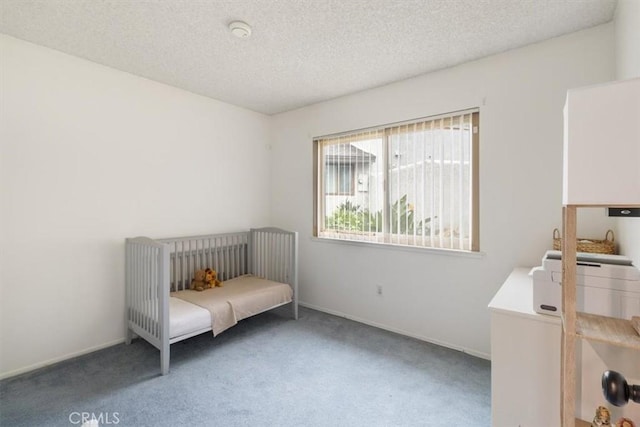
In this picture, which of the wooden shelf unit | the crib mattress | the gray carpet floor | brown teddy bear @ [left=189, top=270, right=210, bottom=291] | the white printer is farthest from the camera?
brown teddy bear @ [left=189, top=270, right=210, bottom=291]

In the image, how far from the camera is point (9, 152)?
2.17 metres

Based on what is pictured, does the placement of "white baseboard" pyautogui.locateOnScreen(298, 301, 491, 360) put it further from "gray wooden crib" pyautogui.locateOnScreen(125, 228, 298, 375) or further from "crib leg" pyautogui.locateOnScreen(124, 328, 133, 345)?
"crib leg" pyautogui.locateOnScreen(124, 328, 133, 345)

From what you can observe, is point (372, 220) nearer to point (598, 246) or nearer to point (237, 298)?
point (237, 298)

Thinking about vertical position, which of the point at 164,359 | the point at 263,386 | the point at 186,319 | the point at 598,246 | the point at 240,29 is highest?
the point at 240,29

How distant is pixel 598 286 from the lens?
1.22m

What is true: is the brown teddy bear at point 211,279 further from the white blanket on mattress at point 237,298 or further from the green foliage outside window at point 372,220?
the green foliage outside window at point 372,220

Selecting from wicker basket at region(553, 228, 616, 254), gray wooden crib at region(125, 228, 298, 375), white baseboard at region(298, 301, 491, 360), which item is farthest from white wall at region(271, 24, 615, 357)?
gray wooden crib at region(125, 228, 298, 375)

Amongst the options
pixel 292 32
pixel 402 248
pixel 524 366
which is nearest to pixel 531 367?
pixel 524 366

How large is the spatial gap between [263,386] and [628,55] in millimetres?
2883

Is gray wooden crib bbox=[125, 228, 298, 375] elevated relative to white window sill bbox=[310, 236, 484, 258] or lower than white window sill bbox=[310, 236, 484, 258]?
lower

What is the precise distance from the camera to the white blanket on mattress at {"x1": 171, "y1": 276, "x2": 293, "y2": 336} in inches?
103

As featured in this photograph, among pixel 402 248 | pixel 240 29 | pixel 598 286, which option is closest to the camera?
pixel 598 286

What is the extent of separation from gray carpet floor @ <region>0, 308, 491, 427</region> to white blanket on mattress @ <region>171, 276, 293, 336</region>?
10.0 inches

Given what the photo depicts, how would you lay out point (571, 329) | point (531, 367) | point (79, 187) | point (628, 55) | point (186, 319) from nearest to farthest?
point (571, 329), point (531, 367), point (628, 55), point (186, 319), point (79, 187)
